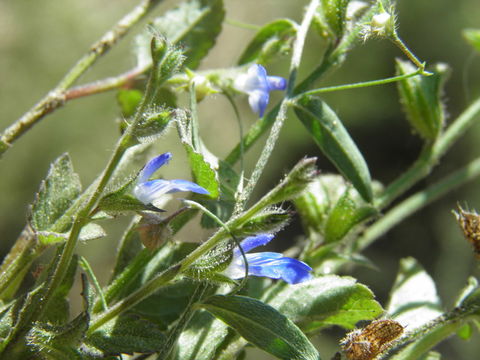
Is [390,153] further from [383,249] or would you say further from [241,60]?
[241,60]

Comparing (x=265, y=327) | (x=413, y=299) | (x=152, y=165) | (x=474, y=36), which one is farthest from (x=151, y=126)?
(x=474, y=36)

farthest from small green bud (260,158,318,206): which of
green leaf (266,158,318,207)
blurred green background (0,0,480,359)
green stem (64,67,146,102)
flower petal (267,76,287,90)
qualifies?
blurred green background (0,0,480,359)

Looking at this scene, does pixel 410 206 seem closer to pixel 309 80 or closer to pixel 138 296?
pixel 309 80

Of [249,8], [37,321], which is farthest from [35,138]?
[37,321]

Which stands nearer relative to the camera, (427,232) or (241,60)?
(241,60)

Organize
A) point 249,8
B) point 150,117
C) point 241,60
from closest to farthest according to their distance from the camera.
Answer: point 150,117 → point 241,60 → point 249,8

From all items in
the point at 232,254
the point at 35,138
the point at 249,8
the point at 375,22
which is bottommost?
the point at 232,254
